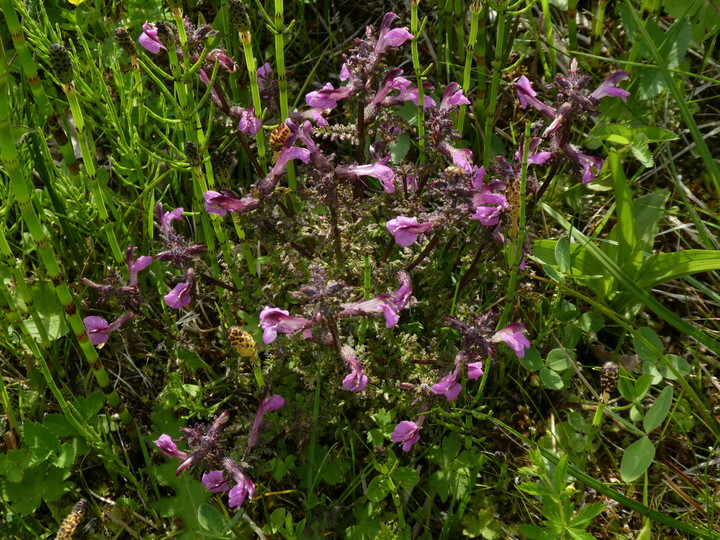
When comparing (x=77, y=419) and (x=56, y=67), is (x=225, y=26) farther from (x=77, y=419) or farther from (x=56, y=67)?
(x=77, y=419)

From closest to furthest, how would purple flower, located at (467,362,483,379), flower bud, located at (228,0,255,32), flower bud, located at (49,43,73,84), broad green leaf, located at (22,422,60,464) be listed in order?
flower bud, located at (49,43,73,84), flower bud, located at (228,0,255,32), purple flower, located at (467,362,483,379), broad green leaf, located at (22,422,60,464)

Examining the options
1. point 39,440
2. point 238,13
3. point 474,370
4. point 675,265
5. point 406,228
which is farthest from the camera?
point 675,265

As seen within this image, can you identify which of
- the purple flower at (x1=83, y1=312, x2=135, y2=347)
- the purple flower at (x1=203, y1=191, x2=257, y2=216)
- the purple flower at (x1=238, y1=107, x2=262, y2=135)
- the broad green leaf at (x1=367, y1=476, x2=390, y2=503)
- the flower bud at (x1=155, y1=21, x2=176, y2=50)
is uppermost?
the flower bud at (x1=155, y1=21, x2=176, y2=50)

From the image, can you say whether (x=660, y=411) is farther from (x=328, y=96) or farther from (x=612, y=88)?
(x=328, y=96)

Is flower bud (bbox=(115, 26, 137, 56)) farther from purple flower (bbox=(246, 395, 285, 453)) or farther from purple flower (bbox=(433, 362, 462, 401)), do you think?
purple flower (bbox=(433, 362, 462, 401))

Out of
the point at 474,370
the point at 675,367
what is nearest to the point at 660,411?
the point at 675,367

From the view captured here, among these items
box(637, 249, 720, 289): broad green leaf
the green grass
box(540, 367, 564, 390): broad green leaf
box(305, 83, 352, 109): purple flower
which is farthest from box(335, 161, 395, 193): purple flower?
box(637, 249, 720, 289): broad green leaf

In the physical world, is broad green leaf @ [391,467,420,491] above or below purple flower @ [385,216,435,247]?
below
